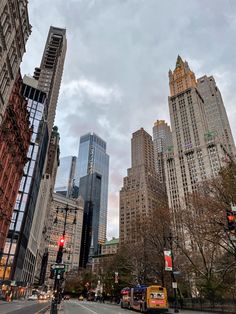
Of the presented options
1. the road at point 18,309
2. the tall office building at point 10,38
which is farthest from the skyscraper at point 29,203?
the tall office building at point 10,38

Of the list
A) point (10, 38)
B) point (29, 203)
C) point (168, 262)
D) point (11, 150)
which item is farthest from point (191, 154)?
point (10, 38)

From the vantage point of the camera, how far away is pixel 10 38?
3117 cm

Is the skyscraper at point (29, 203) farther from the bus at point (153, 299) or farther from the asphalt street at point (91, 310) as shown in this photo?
the bus at point (153, 299)

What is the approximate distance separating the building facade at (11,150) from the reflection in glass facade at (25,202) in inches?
338

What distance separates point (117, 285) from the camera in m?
73.5

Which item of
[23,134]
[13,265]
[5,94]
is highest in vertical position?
[23,134]

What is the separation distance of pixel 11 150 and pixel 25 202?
42592mm

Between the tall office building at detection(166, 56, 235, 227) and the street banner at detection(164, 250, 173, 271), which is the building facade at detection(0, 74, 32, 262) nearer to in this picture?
the street banner at detection(164, 250, 173, 271)

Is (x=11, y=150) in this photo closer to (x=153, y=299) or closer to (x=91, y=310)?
(x=91, y=310)

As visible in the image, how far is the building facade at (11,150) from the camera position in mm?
46000

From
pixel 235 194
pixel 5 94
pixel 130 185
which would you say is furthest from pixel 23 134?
pixel 130 185

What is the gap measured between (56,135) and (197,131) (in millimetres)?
101247

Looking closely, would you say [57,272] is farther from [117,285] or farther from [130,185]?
[130,185]

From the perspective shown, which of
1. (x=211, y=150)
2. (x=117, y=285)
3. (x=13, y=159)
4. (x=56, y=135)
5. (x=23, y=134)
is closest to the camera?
(x=13, y=159)
